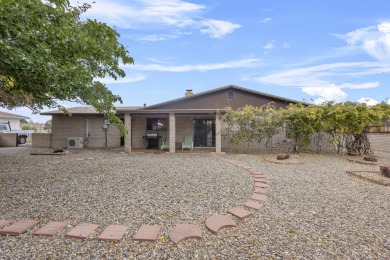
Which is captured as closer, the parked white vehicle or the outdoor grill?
the outdoor grill

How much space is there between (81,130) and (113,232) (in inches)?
616

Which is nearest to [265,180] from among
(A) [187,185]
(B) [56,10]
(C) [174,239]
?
(A) [187,185]

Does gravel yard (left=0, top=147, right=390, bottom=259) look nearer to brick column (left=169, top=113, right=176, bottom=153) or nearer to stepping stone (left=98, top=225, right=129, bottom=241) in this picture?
stepping stone (left=98, top=225, right=129, bottom=241)

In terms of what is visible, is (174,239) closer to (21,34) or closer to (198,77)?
(21,34)

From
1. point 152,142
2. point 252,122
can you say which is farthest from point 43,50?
point 152,142

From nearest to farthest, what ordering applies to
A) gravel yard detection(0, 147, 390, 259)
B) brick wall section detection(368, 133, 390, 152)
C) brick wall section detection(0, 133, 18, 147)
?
gravel yard detection(0, 147, 390, 259)
brick wall section detection(368, 133, 390, 152)
brick wall section detection(0, 133, 18, 147)

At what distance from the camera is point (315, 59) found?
13.7 metres

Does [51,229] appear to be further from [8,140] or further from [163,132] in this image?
[8,140]

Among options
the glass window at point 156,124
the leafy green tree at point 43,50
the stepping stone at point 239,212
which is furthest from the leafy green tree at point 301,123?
the leafy green tree at point 43,50

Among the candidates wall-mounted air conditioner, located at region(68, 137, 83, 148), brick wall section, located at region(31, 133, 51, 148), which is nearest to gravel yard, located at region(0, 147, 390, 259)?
wall-mounted air conditioner, located at region(68, 137, 83, 148)

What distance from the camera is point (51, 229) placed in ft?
10.3

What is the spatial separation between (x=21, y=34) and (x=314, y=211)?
5.45m

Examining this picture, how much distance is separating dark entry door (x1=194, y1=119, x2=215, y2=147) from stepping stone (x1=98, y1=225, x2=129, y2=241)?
13.0m

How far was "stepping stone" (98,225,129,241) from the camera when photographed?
2.92 m
